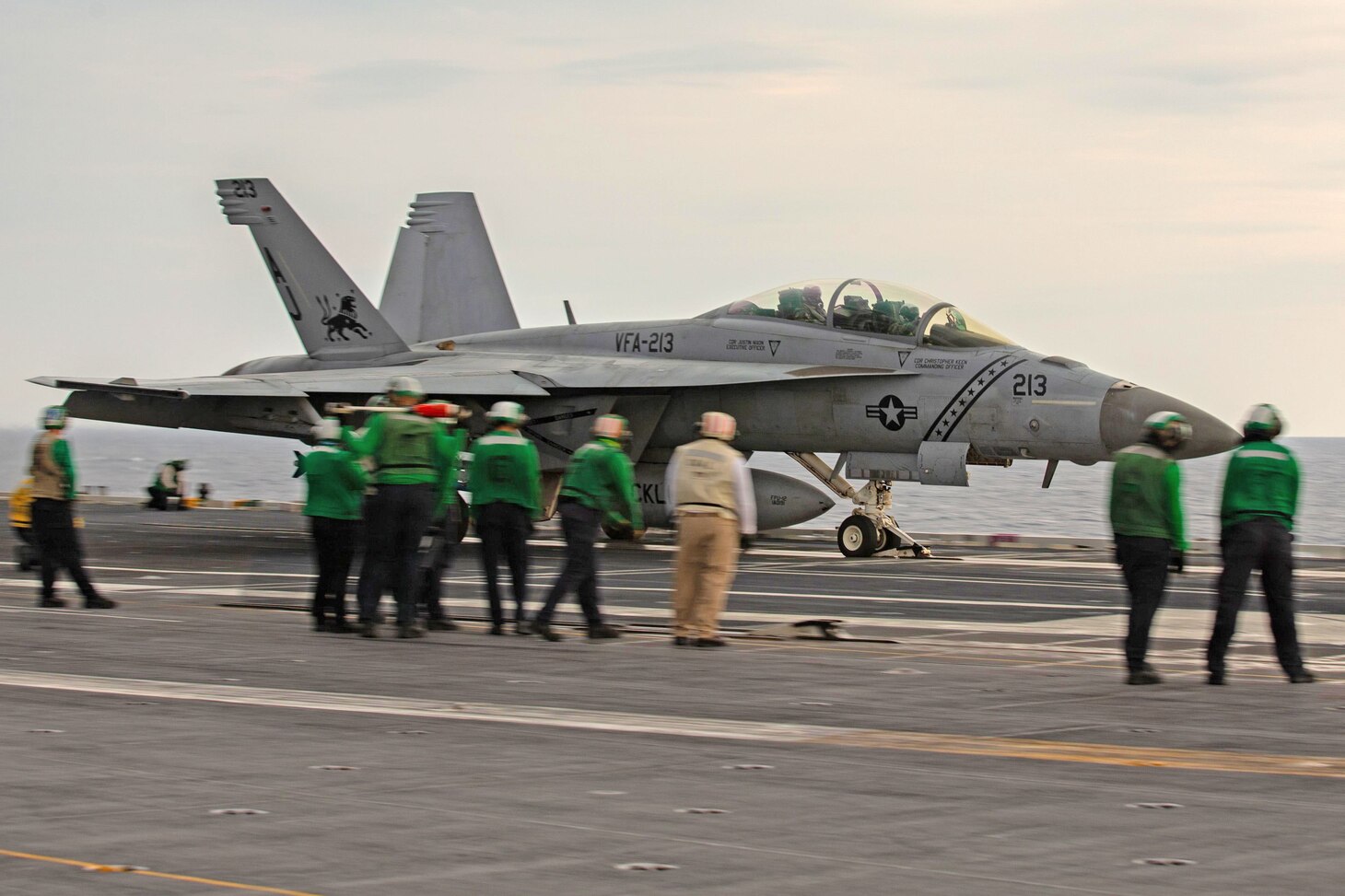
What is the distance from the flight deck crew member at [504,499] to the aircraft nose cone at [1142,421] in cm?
1066

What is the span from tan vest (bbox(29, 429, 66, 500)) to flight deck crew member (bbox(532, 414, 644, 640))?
4.54m

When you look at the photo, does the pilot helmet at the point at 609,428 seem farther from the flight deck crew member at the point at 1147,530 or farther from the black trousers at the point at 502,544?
the flight deck crew member at the point at 1147,530

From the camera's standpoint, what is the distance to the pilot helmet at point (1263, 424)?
1141 centimetres

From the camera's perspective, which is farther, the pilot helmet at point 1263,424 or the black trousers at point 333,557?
the black trousers at point 333,557

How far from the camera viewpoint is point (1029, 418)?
76.5 ft

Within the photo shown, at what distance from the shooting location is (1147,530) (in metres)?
11.3

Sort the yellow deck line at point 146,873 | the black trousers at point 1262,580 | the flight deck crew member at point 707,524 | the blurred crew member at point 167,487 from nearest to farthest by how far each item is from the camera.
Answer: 1. the yellow deck line at point 146,873
2. the black trousers at point 1262,580
3. the flight deck crew member at point 707,524
4. the blurred crew member at point 167,487

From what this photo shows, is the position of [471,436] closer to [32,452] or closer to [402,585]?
[32,452]

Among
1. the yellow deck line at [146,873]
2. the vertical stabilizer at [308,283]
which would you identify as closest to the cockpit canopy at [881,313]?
the vertical stabilizer at [308,283]

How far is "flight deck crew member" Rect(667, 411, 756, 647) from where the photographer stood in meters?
13.3

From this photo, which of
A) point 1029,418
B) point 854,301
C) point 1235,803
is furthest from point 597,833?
point 854,301

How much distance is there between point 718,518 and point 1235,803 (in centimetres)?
649

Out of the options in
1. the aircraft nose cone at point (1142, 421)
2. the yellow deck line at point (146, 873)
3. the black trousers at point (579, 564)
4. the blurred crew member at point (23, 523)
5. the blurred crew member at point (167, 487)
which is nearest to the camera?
the yellow deck line at point (146, 873)

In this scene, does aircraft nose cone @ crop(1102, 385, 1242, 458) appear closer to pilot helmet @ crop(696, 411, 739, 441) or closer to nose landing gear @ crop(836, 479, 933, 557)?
nose landing gear @ crop(836, 479, 933, 557)
